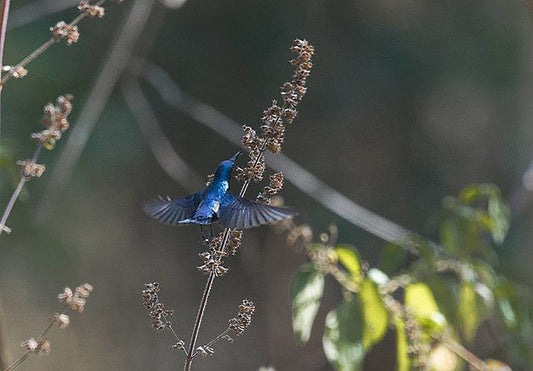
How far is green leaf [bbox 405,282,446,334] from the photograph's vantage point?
1.76 metres

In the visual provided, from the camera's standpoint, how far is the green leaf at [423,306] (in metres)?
1.76

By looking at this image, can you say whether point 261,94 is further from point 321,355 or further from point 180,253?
point 321,355

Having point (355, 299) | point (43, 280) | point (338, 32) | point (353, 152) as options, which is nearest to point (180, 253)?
point (43, 280)

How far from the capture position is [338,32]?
176 inches

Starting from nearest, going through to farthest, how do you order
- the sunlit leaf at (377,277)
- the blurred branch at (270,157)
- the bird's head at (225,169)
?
the bird's head at (225,169)
the sunlit leaf at (377,277)
the blurred branch at (270,157)

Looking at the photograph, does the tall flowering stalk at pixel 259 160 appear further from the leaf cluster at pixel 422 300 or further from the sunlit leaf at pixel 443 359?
the sunlit leaf at pixel 443 359

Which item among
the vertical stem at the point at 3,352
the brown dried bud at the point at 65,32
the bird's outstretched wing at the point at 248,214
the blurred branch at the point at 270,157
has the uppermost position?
the brown dried bud at the point at 65,32

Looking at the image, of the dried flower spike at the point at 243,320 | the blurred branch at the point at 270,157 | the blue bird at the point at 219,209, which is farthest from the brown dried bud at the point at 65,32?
the blurred branch at the point at 270,157

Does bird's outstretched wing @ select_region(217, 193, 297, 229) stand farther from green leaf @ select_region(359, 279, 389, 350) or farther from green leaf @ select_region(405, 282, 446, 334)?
green leaf @ select_region(405, 282, 446, 334)

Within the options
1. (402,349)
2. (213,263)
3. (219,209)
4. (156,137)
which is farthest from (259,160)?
(156,137)

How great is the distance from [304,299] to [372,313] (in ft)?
0.46

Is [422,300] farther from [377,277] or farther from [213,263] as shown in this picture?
[213,263]

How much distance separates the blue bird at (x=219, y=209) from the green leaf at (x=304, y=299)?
0.33 metres

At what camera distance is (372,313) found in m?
1.66
